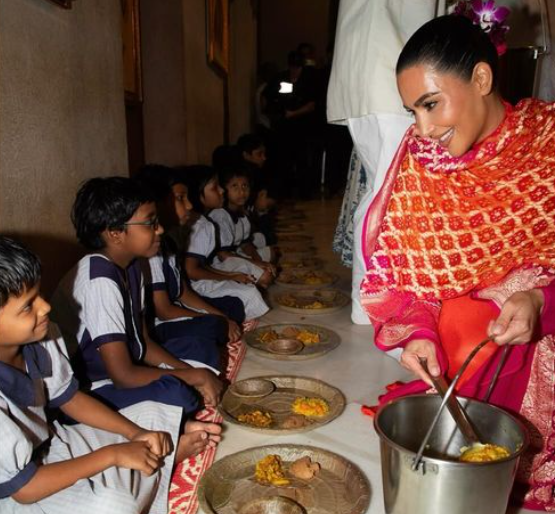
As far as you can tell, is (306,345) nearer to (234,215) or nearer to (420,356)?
(420,356)

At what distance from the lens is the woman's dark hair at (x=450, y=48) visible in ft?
4.26

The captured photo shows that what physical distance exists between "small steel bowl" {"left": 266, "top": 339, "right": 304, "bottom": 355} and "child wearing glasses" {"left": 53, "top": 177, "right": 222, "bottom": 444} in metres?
0.63

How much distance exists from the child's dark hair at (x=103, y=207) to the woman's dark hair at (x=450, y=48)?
109 centimetres

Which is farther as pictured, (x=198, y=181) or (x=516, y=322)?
(x=198, y=181)

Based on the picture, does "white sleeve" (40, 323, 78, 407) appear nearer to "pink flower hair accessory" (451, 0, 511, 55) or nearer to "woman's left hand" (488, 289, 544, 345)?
"woman's left hand" (488, 289, 544, 345)

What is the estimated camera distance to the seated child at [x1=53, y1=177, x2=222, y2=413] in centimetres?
184

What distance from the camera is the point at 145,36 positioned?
4.41 m

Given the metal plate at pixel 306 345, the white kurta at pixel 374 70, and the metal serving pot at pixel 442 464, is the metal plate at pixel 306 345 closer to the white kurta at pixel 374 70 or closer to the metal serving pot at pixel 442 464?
the white kurta at pixel 374 70

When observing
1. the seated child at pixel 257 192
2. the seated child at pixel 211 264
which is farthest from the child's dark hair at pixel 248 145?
the seated child at pixel 211 264

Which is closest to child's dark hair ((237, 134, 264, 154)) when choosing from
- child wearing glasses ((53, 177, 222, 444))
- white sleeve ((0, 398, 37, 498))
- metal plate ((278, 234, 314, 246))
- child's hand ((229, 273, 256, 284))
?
metal plate ((278, 234, 314, 246))

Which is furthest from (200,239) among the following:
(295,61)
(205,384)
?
(295,61)

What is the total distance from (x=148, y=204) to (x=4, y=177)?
19.3 inches

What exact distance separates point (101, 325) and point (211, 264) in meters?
1.77

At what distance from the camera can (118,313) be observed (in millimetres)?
1866
